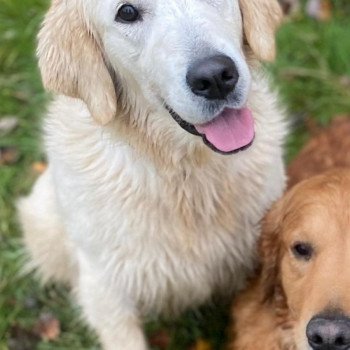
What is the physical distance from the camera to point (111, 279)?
Result: 13.8ft

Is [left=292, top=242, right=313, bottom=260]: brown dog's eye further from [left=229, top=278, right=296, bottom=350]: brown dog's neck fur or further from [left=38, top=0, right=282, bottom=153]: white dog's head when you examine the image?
[left=38, top=0, right=282, bottom=153]: white dog's head

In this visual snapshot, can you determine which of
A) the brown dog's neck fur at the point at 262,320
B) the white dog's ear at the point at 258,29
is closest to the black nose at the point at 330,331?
the brown dog's neck fur at the point at 262,320

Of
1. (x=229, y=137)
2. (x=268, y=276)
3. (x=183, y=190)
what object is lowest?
(x=268, y=276)

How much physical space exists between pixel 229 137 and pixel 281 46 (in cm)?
251

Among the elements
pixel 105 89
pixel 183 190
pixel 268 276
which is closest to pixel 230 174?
pixel 183 190

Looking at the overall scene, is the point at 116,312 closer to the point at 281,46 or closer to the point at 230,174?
the point at 230,174

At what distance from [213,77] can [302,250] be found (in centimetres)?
86

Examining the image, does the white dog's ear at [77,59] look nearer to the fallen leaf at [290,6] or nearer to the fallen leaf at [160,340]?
the fallen leaf at [160,340]

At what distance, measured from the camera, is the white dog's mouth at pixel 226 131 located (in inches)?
137

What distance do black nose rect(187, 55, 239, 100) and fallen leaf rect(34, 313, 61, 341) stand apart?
81.8 inches

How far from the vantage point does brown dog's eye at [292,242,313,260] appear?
3.64 metres

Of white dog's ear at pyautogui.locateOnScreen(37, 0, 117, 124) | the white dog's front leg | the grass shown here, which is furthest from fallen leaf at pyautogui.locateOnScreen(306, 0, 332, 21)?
white dog's ear at pyautogui.locateOnScreen(37, 0, 117, 124)

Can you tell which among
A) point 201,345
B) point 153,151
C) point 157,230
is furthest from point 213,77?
point 201,345

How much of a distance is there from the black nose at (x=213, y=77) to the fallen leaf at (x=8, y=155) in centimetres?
Result: 252
